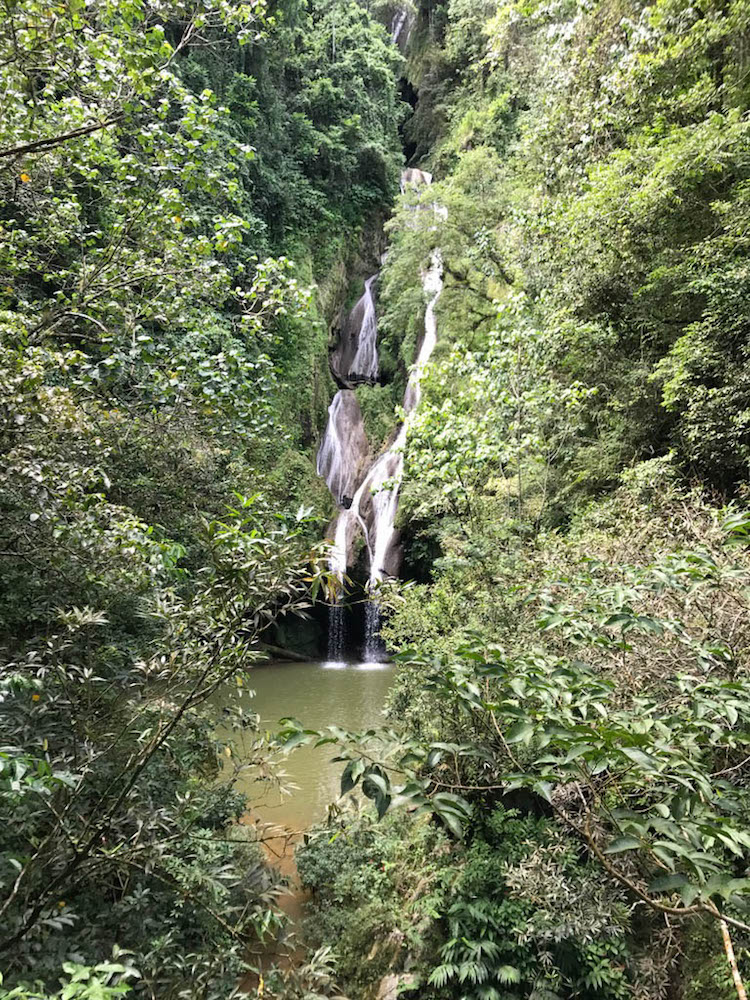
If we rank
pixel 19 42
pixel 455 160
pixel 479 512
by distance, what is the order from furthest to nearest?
pixel 455 160 < pixel 479 512 < pixel 19 42

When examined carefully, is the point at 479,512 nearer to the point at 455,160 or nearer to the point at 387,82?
the point at 455,160

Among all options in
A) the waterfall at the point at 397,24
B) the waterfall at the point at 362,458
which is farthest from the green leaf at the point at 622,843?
the waterfall at the point at 397,24

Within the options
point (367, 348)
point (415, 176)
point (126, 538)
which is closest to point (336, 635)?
point (126, 538)

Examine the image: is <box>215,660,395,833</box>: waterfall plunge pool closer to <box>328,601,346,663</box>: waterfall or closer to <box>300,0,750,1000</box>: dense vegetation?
<box>328,601,346,663</box>: waterfall

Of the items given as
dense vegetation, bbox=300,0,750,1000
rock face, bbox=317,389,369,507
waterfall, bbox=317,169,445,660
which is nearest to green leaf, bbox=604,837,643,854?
dense vegetation, bbox=300,0,750,1000

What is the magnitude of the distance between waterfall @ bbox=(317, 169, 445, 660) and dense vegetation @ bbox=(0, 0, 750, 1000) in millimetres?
5567

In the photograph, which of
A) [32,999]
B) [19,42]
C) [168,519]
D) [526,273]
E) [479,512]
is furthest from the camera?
[526,273]

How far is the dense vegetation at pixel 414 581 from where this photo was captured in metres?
1.76

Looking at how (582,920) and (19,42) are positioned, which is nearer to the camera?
(582,920)

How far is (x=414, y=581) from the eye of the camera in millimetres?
2922

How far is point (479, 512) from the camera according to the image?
574cm

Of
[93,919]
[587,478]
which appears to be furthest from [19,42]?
[587,478]

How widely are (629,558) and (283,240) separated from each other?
47.6ft

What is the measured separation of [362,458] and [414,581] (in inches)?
512
